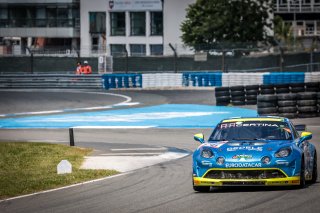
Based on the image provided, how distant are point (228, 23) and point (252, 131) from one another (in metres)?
53.5

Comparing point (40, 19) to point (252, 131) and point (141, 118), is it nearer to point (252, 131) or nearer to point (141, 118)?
point (141, 118)

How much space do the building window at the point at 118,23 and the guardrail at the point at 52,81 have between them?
24.0 m

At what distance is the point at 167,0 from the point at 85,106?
37.3 m

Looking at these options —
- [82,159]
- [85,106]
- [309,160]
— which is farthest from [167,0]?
[309,160]

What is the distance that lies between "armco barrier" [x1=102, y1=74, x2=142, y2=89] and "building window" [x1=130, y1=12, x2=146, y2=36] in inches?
960

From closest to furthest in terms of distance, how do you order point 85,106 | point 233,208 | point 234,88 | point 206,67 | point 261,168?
point 233,208, point 261,168, point 234,88, point 85,106, point 206,67

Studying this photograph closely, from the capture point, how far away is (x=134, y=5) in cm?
7812

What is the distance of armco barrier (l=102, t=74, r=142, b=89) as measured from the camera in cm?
5303

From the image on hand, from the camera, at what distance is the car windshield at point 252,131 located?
49.0ft

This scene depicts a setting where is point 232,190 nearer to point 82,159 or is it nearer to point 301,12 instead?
point 82,159

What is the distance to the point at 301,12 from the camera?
87.6 meters

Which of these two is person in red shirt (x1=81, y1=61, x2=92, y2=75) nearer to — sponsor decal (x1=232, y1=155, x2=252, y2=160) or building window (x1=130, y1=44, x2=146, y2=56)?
building window (x1=130, y1=44, x2=146, y2=56)

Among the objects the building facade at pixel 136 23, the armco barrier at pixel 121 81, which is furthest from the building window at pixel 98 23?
the armco barrier at pixel 121 81

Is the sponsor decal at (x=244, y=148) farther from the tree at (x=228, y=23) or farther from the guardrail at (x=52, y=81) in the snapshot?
the tree at (x=228, y=23)
